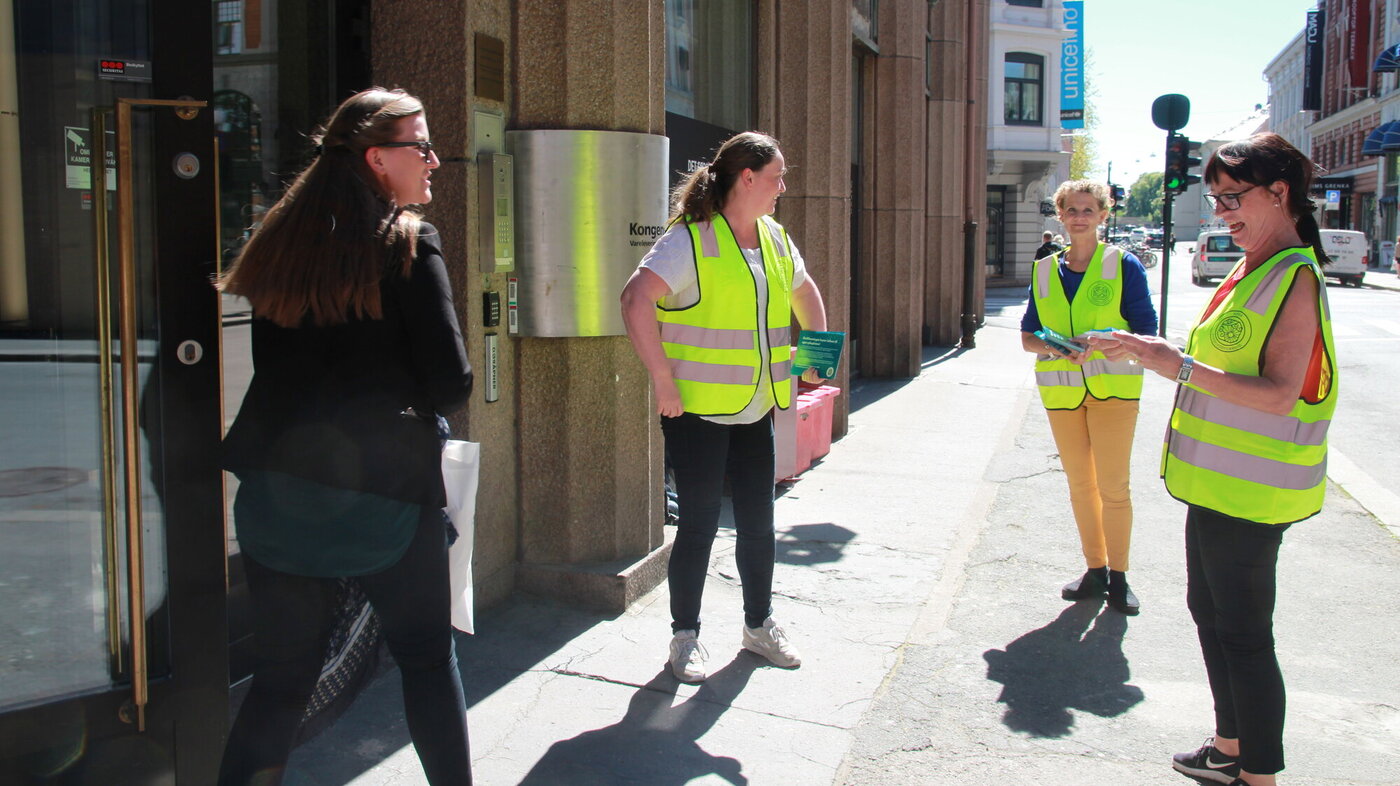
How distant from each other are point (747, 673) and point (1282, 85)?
3618 inches

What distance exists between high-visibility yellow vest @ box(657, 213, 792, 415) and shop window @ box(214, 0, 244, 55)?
160 cm

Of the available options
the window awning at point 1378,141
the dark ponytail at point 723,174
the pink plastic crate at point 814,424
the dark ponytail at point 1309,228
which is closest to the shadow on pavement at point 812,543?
the pink plastic crate at point 814,424

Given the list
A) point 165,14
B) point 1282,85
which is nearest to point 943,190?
point 165,14

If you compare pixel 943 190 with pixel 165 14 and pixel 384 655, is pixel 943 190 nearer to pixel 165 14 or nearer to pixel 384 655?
pixel 384 655

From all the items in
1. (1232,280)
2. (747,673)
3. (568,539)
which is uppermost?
(1232,280)

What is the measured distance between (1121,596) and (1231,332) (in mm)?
2194

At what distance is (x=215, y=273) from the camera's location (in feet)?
9.15

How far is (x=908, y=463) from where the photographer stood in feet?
27.3

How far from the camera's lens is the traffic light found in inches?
556

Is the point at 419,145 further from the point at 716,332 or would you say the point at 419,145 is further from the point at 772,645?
the point at 772,645

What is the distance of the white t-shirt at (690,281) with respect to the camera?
12.9 feet

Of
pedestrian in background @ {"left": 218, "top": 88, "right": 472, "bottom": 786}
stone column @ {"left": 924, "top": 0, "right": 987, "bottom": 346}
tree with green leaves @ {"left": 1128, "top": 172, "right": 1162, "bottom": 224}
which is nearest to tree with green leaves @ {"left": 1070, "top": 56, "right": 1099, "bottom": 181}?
stone column @ {"left": 924, "top": 0, "right": 987, "bottom": 346}

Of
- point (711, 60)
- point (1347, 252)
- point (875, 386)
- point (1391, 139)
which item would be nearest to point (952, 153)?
point (875, 386)

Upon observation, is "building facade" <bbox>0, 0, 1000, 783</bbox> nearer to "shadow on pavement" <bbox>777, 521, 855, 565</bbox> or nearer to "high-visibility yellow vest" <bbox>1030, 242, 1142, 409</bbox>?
"shadow on pavement" <bbox>777, 521, 855, 565</bbox>
